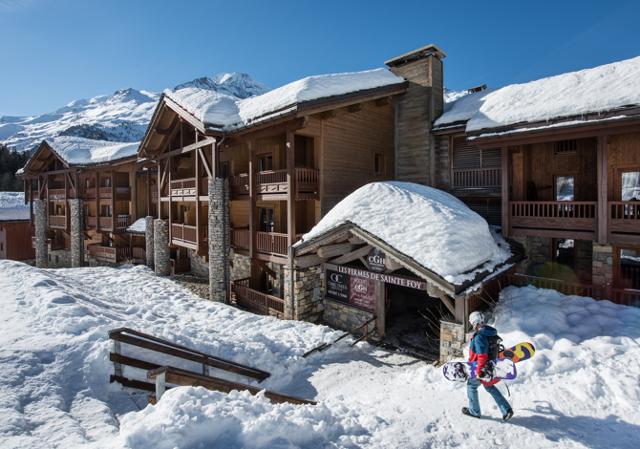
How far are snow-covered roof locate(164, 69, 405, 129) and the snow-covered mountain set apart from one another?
1608 inches

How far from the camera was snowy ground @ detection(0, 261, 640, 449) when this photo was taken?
442 centimetres

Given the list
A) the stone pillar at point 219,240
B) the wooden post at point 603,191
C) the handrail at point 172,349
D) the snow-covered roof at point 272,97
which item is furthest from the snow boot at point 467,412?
the stone pillar at point 219,240

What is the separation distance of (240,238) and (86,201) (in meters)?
20.8

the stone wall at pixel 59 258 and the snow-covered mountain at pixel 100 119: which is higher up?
the snow-covered mountain at pixel 100 119

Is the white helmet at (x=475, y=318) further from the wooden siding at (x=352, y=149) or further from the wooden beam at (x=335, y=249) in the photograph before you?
the wooden siding at (x=352, y=149)

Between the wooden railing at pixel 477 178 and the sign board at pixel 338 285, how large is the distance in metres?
7.26

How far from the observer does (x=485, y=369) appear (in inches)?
225

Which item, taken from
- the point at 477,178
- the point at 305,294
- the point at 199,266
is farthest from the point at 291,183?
the point at 199,266

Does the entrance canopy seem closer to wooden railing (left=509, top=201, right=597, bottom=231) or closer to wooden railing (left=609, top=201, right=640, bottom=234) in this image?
wooden railing (left=509, top=201, right=597, bottom=231)

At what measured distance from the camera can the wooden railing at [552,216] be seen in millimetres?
11344

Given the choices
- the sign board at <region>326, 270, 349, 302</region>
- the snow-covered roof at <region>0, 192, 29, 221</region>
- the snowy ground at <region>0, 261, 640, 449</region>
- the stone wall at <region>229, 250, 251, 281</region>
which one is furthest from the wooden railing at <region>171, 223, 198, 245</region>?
the snow-covered roof at <region>0, 192, 29, 221</region>

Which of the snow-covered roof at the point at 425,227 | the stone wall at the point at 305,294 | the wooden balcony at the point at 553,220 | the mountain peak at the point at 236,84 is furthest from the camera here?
the mountain peak at the point at 236,84

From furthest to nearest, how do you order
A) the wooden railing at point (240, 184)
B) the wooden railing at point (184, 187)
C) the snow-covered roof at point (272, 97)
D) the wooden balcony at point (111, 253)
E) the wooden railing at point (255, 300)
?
1. the wooden balcony at point (111, 253)
2. the wooden railing at point (184, 187)
3. the wooden railing at point (240, 184)
4. the wooden railing at point (255, 300)
5. the snow-covered roof at point (272, 97)

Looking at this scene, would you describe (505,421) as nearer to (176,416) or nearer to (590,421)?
(590,421)
